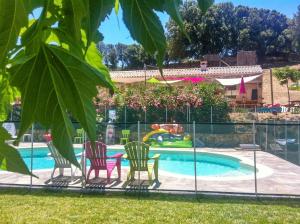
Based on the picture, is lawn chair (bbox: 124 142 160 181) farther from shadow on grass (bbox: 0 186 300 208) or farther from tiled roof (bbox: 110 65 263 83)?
tiled roof (bbox: 110 65 263 83)

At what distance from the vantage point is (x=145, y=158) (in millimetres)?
10516

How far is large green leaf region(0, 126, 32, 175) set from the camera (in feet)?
1.37

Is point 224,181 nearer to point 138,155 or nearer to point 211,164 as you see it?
point 138,155

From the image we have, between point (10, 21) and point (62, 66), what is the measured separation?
0.11 m

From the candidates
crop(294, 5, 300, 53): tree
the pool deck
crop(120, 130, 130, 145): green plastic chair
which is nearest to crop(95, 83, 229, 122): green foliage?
crop(120, 130, 130, 145): green plastic chair

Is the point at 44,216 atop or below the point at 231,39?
below

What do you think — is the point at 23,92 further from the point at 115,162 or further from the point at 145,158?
the point at 115,162

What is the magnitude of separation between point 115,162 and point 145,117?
425 inches

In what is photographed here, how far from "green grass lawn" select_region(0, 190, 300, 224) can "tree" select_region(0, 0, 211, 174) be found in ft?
22.9

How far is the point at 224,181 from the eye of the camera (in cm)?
1046

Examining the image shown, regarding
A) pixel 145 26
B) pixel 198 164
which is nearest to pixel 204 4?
pixel 145 26

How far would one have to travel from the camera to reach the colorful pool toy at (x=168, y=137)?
14278 mm

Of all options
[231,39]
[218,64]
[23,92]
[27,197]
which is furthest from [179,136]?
[231,39]

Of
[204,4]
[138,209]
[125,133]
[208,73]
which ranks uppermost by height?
[208,73]
